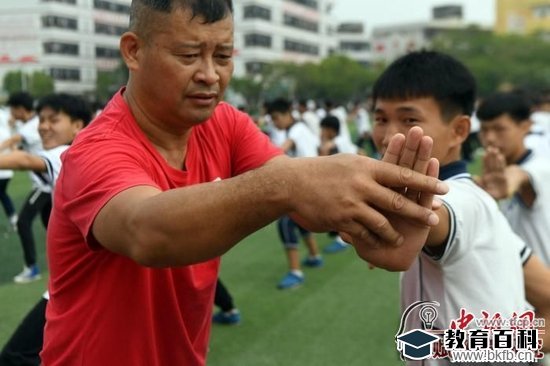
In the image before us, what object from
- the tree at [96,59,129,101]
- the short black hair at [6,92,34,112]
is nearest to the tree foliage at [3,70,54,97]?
the tree at [96,59,129,101]

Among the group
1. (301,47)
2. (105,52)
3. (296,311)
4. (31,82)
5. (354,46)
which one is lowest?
(296,311)

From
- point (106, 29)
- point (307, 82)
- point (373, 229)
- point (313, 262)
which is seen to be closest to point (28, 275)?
point (313, 262)

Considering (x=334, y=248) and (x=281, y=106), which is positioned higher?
(x=281, y=106)

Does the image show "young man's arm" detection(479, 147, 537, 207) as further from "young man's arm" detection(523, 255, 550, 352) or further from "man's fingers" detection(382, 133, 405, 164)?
"man's fingers" detection(382, 133, 405, 164)

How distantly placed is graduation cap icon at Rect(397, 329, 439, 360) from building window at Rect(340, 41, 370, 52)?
75.2m

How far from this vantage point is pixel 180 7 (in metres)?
1.49

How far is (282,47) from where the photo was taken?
52969mm

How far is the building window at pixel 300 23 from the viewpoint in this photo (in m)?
54.0

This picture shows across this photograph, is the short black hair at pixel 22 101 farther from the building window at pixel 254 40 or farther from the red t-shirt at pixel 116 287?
the building window at pixel 254 40

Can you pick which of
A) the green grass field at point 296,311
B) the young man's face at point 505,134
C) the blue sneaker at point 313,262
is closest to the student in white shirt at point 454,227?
the young man's face at point 505,134

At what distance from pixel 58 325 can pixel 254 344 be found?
2757mm

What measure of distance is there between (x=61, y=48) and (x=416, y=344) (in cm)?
3760

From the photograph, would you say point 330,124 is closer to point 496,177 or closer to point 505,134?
point 505,134

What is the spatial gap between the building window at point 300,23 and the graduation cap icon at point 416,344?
5340 centimetres
